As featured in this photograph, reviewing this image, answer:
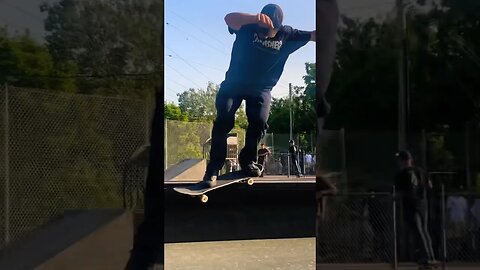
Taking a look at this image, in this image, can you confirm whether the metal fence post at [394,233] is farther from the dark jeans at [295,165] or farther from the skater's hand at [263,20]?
the skater's hand at [263,20]

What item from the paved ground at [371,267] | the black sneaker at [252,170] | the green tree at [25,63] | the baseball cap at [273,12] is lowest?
the paved ground at [371,267]

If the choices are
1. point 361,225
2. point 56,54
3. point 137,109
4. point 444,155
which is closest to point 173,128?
point 137,109

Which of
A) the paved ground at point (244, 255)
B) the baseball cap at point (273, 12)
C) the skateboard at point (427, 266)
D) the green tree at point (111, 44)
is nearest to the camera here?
the green tree at point (111, 44)

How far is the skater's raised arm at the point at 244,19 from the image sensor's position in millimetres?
7078

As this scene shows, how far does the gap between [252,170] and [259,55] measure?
146 centimetres

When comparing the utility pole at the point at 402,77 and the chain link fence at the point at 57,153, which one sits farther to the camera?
the utility pole at the point at 402,77

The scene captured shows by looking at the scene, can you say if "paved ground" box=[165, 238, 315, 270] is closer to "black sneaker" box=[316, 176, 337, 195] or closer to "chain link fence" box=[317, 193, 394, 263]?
"chain link fence" box=[317, 193, 394, 263]

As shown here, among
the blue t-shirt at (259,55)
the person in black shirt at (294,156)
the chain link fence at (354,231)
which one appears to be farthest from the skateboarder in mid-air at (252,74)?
the chain link fence at (354,231)

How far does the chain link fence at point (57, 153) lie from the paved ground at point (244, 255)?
1.74 meters

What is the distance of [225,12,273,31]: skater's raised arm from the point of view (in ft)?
23.2

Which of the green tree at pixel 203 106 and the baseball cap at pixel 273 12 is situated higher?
the baseball cap at pixel 273 12

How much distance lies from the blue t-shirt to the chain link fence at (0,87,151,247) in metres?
1.54

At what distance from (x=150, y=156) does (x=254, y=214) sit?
2130 mm

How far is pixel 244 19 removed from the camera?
7094 millimetres
